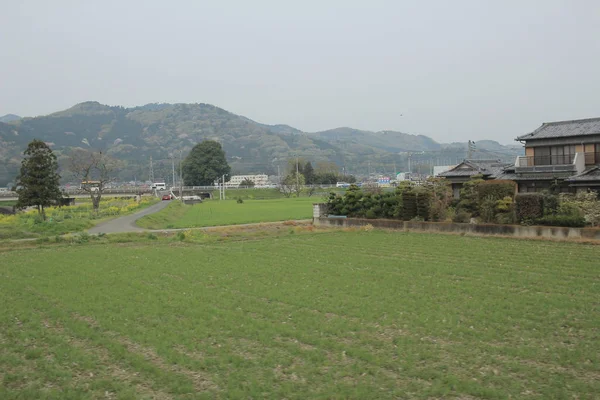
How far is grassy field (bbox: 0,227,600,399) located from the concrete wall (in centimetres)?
332

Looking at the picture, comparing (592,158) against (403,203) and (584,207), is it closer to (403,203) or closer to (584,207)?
(584,207)

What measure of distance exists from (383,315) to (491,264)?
6883mm

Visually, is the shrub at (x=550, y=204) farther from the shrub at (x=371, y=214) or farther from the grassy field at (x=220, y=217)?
the grassy field at (x=220, y=217)

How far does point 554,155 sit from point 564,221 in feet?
46.3

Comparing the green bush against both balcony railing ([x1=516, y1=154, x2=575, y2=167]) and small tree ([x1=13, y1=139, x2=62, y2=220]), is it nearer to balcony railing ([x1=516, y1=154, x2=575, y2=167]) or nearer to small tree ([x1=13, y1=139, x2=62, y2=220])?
balcony railing ([x1=516, y1=154, x2=575, y2=167])

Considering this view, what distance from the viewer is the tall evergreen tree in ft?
363

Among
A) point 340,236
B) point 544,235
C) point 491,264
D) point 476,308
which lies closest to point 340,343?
point 476,308

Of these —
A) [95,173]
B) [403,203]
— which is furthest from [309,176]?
[403,203]

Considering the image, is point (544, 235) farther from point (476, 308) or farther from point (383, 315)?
point (383, 315)

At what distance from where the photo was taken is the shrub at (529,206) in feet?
72.6

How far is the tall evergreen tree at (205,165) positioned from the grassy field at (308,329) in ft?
312

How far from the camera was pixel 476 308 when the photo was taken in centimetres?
1005

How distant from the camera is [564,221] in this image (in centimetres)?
2066

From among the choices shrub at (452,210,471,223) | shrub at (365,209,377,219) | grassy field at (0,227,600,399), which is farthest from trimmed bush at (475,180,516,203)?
grassy field at (0,227,600,399)
